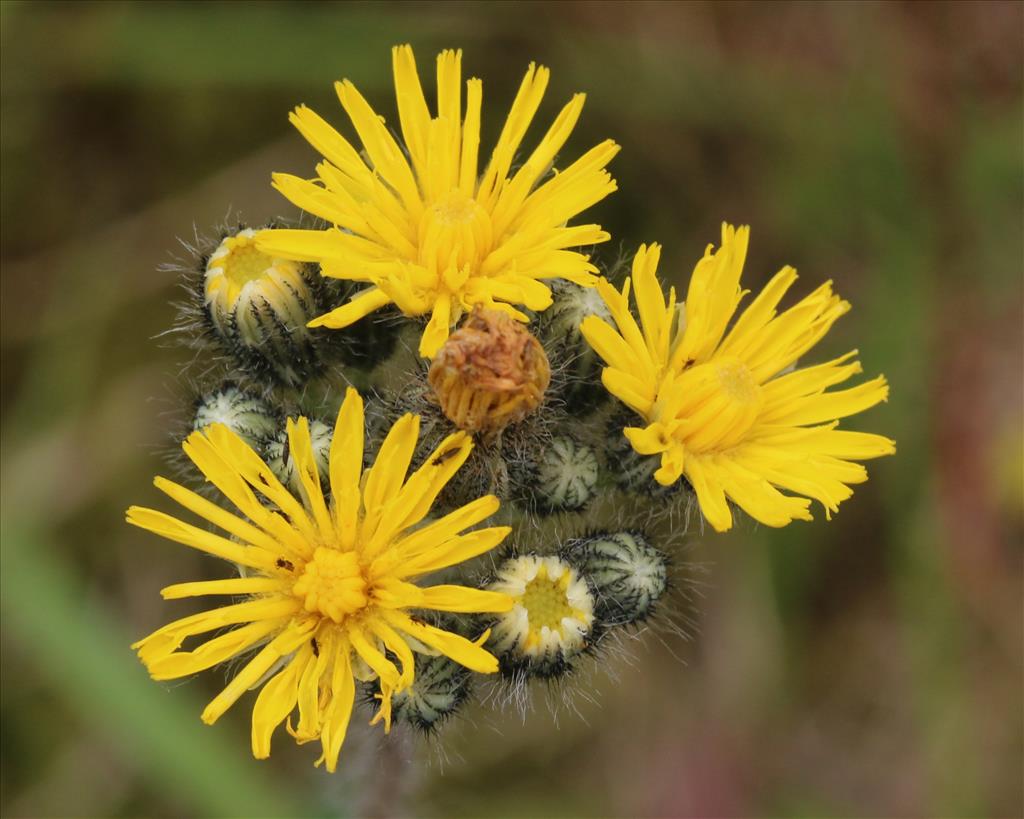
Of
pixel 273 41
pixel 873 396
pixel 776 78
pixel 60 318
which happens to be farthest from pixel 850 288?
pixel 60 318

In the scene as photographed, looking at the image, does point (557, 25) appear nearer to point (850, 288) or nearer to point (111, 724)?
point (850, 288)

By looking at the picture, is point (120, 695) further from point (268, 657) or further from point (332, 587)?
point (332, 587)

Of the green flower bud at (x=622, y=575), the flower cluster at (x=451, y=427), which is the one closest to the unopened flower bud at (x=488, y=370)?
the flower cluster at (x=451, y=427)

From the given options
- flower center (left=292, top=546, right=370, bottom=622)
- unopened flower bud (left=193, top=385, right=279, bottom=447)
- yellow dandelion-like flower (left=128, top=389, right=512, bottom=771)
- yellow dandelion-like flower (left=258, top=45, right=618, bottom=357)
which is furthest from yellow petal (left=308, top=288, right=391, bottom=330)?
flower center (left=292, top=546, right=370, bottom=622)

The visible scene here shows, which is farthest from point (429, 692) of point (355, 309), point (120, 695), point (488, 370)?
point (120, 695)

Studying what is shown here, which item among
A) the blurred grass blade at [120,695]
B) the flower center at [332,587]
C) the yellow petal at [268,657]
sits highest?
the flower center at [332,587]

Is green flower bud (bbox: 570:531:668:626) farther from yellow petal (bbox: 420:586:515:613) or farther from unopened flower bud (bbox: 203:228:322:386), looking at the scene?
unopened flower bud (bbox: 203:228:322:386)

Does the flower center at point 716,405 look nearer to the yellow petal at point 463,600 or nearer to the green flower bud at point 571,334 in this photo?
the green flower bud at point 571,334
